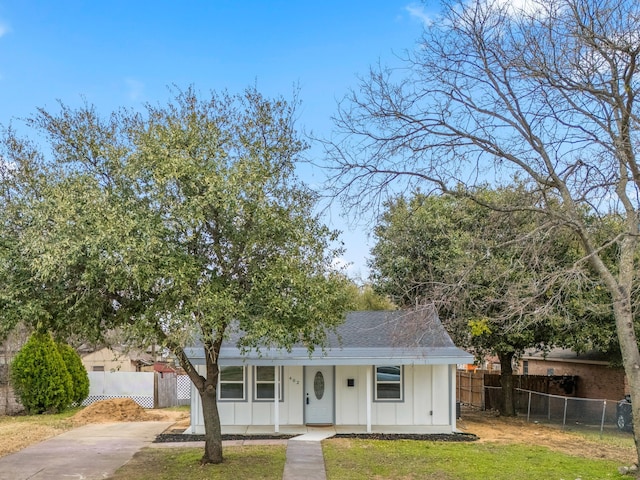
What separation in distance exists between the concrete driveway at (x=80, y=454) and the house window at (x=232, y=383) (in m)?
2.06

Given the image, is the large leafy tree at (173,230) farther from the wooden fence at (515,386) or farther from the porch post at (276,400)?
the wooden fence at (515,386)

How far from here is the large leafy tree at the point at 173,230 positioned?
368 inches

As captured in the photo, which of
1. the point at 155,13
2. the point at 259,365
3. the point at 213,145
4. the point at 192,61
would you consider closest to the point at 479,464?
the point at 259,365

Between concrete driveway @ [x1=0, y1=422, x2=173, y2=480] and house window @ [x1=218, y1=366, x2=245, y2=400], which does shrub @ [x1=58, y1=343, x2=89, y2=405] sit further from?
house window @ [x1=218, y1=366, x2=245, y2=400]

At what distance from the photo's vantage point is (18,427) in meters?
17.3

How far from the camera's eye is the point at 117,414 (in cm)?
2006

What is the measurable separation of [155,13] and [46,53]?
2812 millimetres

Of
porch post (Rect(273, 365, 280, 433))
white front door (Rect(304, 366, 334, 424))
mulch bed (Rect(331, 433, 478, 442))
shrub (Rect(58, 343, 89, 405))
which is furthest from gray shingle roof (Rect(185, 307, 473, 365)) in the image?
shrub (Rect(58, 343, 89, 405))

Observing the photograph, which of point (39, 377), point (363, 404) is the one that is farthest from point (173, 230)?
point (39, 377)

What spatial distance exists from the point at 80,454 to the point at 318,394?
21.3 ft

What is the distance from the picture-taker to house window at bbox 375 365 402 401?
679 inches

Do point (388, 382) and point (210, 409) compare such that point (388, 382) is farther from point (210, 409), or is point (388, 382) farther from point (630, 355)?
point (630, 355)

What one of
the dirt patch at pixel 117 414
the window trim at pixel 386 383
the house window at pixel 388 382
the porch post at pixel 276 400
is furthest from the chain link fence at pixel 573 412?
the dirt patch at pixel 117 414

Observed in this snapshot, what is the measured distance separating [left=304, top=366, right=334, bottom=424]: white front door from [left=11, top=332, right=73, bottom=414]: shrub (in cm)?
939
